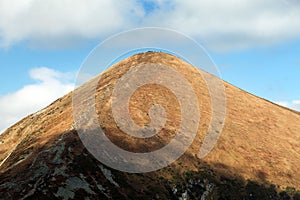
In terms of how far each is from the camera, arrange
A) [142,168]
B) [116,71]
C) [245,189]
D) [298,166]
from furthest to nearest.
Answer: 1. [116,71]
2. [298,166]
3. [245,189]
4. [142,168]

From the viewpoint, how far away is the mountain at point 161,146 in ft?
191

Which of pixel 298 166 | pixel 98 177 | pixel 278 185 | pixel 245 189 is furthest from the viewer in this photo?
pixel 298 166

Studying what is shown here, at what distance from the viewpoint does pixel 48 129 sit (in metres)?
85.8

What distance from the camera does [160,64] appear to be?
123 metres

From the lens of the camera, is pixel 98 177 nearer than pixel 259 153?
Yes

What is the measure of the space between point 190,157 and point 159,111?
17.4 m

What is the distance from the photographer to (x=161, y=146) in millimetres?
81312

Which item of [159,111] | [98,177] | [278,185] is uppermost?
[159,111]

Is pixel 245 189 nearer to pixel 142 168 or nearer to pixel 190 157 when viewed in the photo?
pixel 190 157

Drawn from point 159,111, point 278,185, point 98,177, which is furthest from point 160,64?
point 98,177

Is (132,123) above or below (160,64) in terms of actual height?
below

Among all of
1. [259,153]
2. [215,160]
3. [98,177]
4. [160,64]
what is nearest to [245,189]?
[215,160]

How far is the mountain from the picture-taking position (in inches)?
2290

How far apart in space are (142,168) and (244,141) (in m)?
37.0
